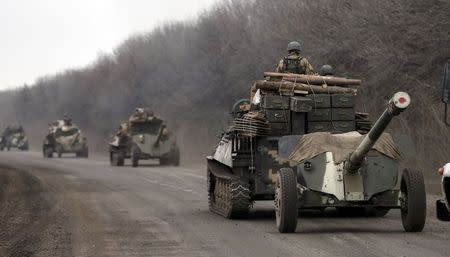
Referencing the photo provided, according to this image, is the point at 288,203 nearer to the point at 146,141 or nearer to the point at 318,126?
the point at 318,126

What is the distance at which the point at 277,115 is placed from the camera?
1485 centimetres

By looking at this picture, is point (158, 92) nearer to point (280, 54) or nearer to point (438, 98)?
point (280, 54)

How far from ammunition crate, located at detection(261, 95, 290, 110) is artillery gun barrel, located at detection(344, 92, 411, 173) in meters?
1.99

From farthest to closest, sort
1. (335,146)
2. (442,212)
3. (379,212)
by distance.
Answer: (379,212)
(335,146)
(442,212)

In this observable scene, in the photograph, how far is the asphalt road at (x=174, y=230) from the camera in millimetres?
11094

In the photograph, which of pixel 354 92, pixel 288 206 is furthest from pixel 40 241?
pixel 354 92

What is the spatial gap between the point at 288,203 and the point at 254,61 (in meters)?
26.4

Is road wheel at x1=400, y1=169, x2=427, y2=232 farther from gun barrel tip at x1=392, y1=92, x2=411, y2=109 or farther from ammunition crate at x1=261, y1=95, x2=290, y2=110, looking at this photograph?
ammunition crate at x1=261, y1=95, x2=290, y2=110

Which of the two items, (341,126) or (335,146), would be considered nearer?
(335,146)

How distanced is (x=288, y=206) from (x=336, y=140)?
160cm

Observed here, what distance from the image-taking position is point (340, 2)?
96.9 feet

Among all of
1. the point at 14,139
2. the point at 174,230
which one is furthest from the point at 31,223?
the point at 14,139

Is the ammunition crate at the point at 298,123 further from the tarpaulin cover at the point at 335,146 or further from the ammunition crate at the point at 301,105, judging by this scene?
the tarpaulin cover at the point at 335,146

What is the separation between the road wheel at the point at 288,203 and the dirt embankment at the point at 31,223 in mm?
2766
